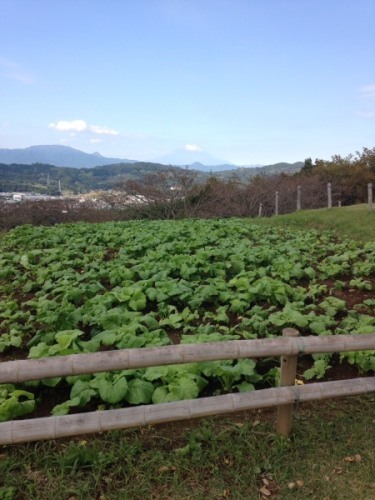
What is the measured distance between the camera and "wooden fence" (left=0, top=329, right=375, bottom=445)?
8.50ft

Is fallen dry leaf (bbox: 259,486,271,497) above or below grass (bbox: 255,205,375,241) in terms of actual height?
below

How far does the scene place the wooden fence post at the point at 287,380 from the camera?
9.92 ft

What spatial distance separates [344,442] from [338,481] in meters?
0.44

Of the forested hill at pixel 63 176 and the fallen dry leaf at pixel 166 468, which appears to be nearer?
the fallen dry leaf at pixel 166 468

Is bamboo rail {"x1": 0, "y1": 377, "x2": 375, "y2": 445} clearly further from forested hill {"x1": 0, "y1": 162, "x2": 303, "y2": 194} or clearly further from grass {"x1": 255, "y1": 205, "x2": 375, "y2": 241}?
forested hill {"x1": 0, "y1": 162, "x2": 303, "y2": 194}

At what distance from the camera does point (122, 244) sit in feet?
36.0

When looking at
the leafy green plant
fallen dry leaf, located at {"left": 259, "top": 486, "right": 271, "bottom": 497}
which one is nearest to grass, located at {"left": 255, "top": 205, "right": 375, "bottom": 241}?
fallen dry leaf, located at {"left": 259, "top": 486, "right": 271, "bottom": 497}

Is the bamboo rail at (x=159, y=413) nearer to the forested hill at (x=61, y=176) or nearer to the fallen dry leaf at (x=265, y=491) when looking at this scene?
the fallen dry leaf at (x=265, y=491)

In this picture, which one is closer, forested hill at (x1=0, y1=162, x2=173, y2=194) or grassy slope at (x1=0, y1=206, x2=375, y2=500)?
grassy slope at (x1=0, y1=206, x2=375, y2=500)

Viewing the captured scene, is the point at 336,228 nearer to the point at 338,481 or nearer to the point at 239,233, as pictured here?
the point at 239,233

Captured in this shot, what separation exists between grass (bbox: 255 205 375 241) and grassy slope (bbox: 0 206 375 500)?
10457 millimetres

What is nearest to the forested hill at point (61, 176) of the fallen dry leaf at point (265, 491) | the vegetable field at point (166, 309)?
the vegetable field at point (166, 309)

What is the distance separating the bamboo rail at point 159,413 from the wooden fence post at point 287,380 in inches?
2.9

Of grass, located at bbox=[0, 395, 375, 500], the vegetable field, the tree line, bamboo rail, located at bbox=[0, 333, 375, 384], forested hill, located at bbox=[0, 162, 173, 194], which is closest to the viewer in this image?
bamboo rail, located at bbox=[0, 333, 375, 384]
